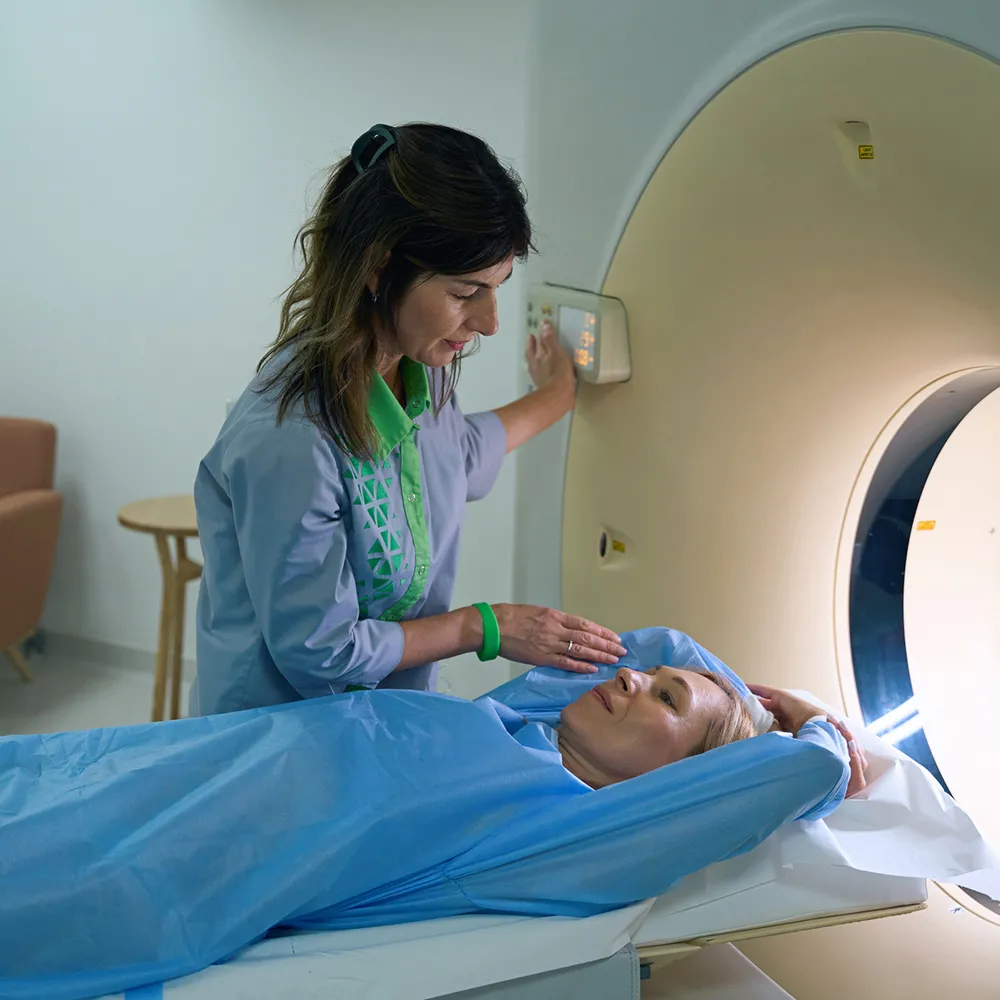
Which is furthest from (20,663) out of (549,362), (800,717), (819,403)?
(819,403)

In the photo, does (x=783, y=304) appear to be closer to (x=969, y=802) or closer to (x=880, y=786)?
(x=880, y=786)

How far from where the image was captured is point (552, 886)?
1189mm

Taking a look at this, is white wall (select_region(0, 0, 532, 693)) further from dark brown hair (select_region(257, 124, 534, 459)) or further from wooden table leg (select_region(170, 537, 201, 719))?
dark brown hair (select_region(257, 124, 534, 459))

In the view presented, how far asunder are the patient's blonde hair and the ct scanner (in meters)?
0.22

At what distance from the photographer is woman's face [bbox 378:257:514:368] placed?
1.31 metres

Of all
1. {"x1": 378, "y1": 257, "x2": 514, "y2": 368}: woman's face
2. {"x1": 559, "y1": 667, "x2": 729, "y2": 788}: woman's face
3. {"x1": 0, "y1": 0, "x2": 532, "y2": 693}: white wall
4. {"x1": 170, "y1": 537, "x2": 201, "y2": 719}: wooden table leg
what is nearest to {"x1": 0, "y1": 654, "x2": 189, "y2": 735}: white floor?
{"x1": 0, "y1": 0, "x2": 532, "y2": 693}: white wall

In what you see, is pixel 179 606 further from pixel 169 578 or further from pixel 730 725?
pixel 730 725

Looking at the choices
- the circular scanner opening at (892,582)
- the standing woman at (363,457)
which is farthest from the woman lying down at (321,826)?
the circular scanner opening at (892,582)

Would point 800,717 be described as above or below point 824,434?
below

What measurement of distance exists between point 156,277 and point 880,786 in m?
2.37

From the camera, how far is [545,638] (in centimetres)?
151

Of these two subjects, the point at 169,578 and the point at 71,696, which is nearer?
the point at 169,578

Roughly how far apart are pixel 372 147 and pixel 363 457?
0.37m

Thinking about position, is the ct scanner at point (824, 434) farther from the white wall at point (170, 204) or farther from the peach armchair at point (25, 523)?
the peach armchair at point (25, 523)
